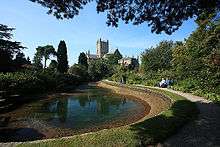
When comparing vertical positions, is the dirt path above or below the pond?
above

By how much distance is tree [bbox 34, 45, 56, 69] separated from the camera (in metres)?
90.9

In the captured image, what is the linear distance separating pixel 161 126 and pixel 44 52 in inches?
3296

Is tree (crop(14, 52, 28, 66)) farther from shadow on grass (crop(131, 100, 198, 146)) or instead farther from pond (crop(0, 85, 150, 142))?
shadow on grass (crop(131, 100, 198, 146))

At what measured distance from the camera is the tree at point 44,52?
90.9 m

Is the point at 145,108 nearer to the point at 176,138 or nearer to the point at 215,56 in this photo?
the point at 215,56

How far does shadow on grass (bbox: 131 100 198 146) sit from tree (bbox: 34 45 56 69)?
80444 millimetres

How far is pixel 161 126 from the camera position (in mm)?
11125

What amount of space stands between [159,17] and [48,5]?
4558 mm

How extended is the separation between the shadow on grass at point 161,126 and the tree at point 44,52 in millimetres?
80444

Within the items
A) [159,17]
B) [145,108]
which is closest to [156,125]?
[159,17]

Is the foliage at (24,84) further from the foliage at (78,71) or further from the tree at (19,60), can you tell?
the foliage at (78,71)

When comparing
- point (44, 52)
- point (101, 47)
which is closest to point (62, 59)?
point (44, 52)

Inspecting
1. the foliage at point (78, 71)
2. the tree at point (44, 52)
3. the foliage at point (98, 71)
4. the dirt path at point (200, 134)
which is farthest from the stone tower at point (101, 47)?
the dirt path at point (200, 134)

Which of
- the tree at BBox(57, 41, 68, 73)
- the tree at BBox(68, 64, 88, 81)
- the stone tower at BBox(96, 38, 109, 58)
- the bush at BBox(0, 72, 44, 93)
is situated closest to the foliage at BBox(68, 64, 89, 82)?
the tree at BBox(68, 64, 88, 81)
